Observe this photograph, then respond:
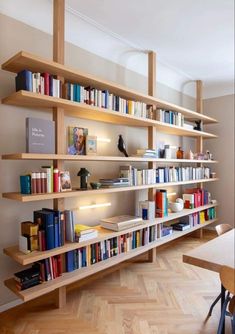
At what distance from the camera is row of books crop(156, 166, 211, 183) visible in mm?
3358

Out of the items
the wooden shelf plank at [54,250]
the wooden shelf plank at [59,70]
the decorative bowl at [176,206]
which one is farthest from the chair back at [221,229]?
the wooden shelf plank at [59,70]

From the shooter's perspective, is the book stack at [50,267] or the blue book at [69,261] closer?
the book stack at [50,267]

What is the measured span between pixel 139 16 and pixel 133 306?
275 centimetres

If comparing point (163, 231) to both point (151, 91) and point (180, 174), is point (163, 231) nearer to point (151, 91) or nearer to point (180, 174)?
point (180, 174)

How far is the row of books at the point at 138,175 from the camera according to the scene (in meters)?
2.89

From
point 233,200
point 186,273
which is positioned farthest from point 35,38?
point 233,200

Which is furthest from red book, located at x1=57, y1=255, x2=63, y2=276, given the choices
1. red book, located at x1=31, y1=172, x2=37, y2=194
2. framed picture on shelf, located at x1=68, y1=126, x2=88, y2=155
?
framed picture on shelf, located at x1=68, y1=126, x2=88, y2=155

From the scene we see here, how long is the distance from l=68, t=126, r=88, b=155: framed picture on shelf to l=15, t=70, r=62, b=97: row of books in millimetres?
496

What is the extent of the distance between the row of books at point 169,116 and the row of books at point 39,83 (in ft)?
4.91

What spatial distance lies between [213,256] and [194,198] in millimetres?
2538

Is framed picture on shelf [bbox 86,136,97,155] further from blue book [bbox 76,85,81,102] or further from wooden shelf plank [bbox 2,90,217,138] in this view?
blue book [bbox 76,85,81,102]

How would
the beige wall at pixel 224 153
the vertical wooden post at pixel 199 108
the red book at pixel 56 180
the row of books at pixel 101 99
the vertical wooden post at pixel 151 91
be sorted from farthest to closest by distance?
the beige wall at pixel 224 153 < the vertical wooden post at pixel 199 108 < the vertical wooden post at pixel 151 91 < the row of books at pixel 101 99 < the red book at pixel 56 180

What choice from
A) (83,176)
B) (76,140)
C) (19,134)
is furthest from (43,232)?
(76,140)

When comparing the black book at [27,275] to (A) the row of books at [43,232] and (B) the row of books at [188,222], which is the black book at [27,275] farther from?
(B) the row of books at [188,222]
